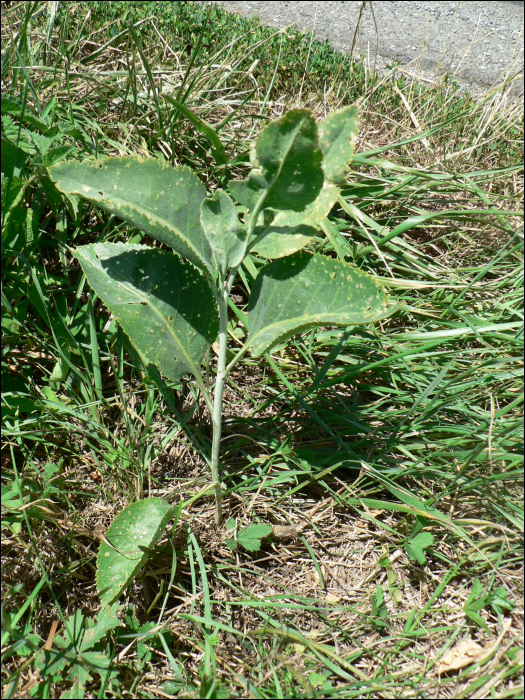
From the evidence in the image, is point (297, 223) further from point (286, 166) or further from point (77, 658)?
point (77, 658)

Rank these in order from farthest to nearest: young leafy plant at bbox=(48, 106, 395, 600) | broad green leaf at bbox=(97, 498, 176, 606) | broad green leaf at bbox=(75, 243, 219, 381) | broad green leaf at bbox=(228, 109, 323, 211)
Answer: broad green leaf at bbox=(75, 243, 219, 381) < broad green leaf at bbox=(97, 498, 176, 606) < young leafy plant at bbox=(48, 106, 395, 600) < broad green leaf at bbox=(228, 109, 323, 211)

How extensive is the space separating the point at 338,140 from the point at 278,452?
0.98m

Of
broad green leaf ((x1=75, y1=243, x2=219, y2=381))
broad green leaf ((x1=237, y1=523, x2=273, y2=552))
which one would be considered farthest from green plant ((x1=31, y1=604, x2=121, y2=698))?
broad green leaf ((x1=75, y1=243, x2=219, y2=381))

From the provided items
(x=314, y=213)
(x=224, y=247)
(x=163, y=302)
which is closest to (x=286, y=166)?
(x=314, y=213)

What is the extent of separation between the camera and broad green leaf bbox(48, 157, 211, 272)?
129cm

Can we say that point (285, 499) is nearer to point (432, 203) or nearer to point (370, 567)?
point (370, 567)

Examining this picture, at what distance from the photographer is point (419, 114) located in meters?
2.58

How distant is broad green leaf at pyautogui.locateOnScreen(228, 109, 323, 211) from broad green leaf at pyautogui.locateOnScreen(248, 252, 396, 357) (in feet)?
0.59

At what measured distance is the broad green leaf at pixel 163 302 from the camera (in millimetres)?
1474

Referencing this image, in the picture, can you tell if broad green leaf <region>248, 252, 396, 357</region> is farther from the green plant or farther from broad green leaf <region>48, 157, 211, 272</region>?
the green plant

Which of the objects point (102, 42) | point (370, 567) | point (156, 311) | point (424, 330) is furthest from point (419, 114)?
point (370, 567)

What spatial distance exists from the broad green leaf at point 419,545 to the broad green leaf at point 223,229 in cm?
98

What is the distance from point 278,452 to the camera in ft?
5.65

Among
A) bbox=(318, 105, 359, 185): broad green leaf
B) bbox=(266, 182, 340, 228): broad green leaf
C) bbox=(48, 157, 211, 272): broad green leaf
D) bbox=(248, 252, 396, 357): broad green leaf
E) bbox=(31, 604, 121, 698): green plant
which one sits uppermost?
bbox=(318, 105, 359, 185): broad green leaf
